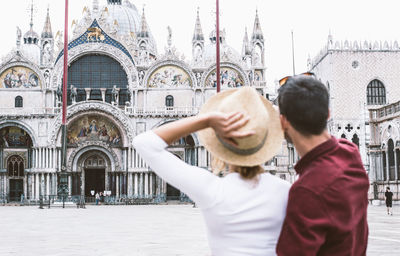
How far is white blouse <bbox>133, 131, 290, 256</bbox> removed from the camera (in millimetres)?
2365

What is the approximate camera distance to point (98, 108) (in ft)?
126

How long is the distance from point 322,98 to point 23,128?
128ft

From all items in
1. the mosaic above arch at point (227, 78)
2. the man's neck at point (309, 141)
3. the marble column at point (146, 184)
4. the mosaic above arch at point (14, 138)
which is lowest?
the marble column at point (146, 184)

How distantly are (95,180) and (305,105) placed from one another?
128 feet

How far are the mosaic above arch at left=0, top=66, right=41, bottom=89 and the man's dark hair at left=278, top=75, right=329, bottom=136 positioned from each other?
40.7 m

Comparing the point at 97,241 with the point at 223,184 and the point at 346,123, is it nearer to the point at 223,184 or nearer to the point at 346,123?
the point at 223,184

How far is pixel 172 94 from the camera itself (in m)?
41.6

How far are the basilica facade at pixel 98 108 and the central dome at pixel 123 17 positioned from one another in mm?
A: 14767

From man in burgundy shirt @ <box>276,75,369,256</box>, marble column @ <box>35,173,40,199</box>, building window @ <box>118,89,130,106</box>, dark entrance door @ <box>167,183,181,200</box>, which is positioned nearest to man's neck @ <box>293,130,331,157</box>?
man in burgundy shirt @ <box>276,75,369,256</box>

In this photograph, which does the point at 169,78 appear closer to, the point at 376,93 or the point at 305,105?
the point at 376,93

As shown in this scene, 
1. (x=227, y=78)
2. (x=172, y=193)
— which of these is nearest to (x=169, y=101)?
(x=227, y=78)

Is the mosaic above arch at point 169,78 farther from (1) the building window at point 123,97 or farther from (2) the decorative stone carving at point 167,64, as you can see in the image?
(1) the building window at point 123,97

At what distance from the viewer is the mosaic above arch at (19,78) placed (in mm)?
40656

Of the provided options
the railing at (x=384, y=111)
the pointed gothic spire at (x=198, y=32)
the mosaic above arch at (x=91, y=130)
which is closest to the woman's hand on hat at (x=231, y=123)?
the railing at (x=384, y=111)
